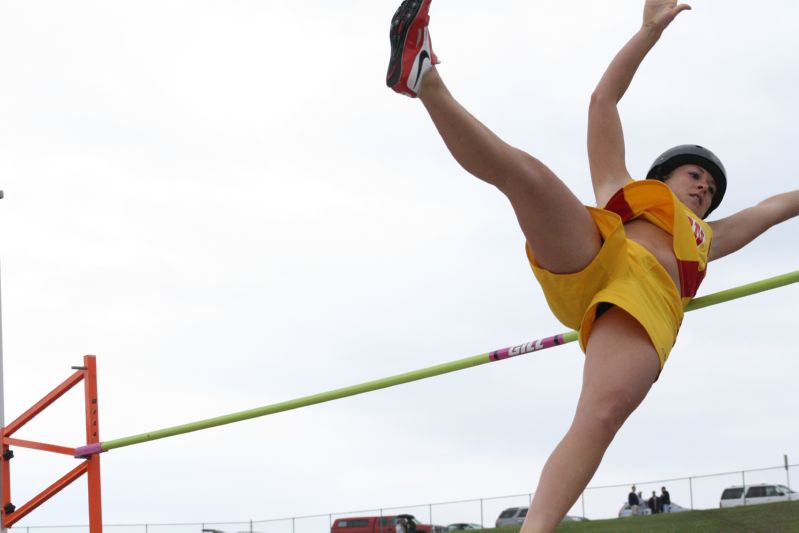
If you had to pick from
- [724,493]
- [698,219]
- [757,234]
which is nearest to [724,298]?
[757,234]

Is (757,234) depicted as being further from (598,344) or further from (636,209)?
(598,344)

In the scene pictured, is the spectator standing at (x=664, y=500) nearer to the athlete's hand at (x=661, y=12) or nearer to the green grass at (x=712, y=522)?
the green grass at (x=712, y=522)

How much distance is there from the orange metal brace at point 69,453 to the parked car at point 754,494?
8.73m

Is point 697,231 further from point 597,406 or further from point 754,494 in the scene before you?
point 754,494

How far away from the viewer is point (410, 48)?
2.51m

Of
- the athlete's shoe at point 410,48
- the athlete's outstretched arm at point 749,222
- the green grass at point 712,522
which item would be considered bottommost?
the green grass at point 712,522

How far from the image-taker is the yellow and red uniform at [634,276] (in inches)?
104

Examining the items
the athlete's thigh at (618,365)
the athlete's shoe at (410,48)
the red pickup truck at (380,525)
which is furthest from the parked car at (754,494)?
the athlete's shoe at (410,48)

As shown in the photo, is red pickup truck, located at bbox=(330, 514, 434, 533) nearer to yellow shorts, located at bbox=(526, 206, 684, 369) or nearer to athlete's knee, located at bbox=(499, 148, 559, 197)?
yellow shorts, located at bbox=(526, 206, 684, 369)

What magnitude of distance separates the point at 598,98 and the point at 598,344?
0.87 m

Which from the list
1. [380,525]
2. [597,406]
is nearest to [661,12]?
[597,406]

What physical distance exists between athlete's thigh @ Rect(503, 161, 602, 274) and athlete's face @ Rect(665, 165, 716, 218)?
617 millimetres

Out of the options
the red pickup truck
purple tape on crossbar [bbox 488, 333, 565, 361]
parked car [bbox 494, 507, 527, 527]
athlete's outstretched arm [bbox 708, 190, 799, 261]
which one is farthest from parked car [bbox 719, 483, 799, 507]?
athlete's outstretched arm [bbox 708, 190, 799, 261]

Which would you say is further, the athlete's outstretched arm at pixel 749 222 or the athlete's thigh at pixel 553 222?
the athlete's outstretched arm at pixel 749 222
